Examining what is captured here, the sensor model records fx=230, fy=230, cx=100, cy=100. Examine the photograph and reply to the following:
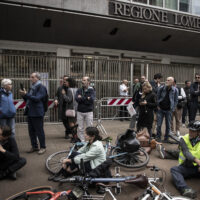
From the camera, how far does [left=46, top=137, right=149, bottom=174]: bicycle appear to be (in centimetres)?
465

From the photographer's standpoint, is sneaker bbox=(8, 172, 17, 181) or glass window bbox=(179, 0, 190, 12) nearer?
sneaker bbox=(8, 172, 17, 181)

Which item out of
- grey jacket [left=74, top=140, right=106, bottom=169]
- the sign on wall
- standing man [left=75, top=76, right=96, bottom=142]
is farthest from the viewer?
the sign on wall

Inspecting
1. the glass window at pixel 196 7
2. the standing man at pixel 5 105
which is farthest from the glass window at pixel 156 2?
the standing man at pixel 5 105

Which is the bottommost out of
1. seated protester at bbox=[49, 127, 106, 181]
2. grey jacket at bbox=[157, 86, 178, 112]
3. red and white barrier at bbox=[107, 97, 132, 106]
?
seated protester at bbox=[49, 127, 106, 181]

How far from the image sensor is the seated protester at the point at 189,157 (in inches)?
156

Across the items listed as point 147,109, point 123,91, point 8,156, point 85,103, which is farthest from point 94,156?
point 123,91

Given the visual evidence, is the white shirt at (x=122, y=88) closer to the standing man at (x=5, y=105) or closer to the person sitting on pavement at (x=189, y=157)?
the standing man at (x=5, y=105)

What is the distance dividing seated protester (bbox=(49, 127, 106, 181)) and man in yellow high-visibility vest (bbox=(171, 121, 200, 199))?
53.4 inches

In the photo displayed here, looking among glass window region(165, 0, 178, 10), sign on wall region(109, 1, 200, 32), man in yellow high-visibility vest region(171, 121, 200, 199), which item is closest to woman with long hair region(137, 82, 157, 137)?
man in yellow high-visibility vest region(171, 121, 200, 199)

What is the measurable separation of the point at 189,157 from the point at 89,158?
172 centimetres

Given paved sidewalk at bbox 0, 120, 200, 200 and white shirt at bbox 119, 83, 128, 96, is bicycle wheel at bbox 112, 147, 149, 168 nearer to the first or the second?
paved sidewalk at bbox 0, 120, 200, 200

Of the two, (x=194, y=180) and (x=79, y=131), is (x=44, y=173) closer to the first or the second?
(x=79, y=131)

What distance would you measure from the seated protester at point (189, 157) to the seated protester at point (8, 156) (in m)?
2.90

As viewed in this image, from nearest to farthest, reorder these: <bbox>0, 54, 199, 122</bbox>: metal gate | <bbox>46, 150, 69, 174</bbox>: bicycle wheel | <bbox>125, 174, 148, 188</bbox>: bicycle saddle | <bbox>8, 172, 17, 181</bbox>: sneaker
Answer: <bbox>125, 174, 148, 188</bbox>: bicycle saddle → <bbox>8, 172, 17, 181</bbox>: sneaker → <bbox>46, 150, 69, 174</bbox>: bicycle wheel → <bbox>0, 54, 199, 122</bbox>: metal gate
